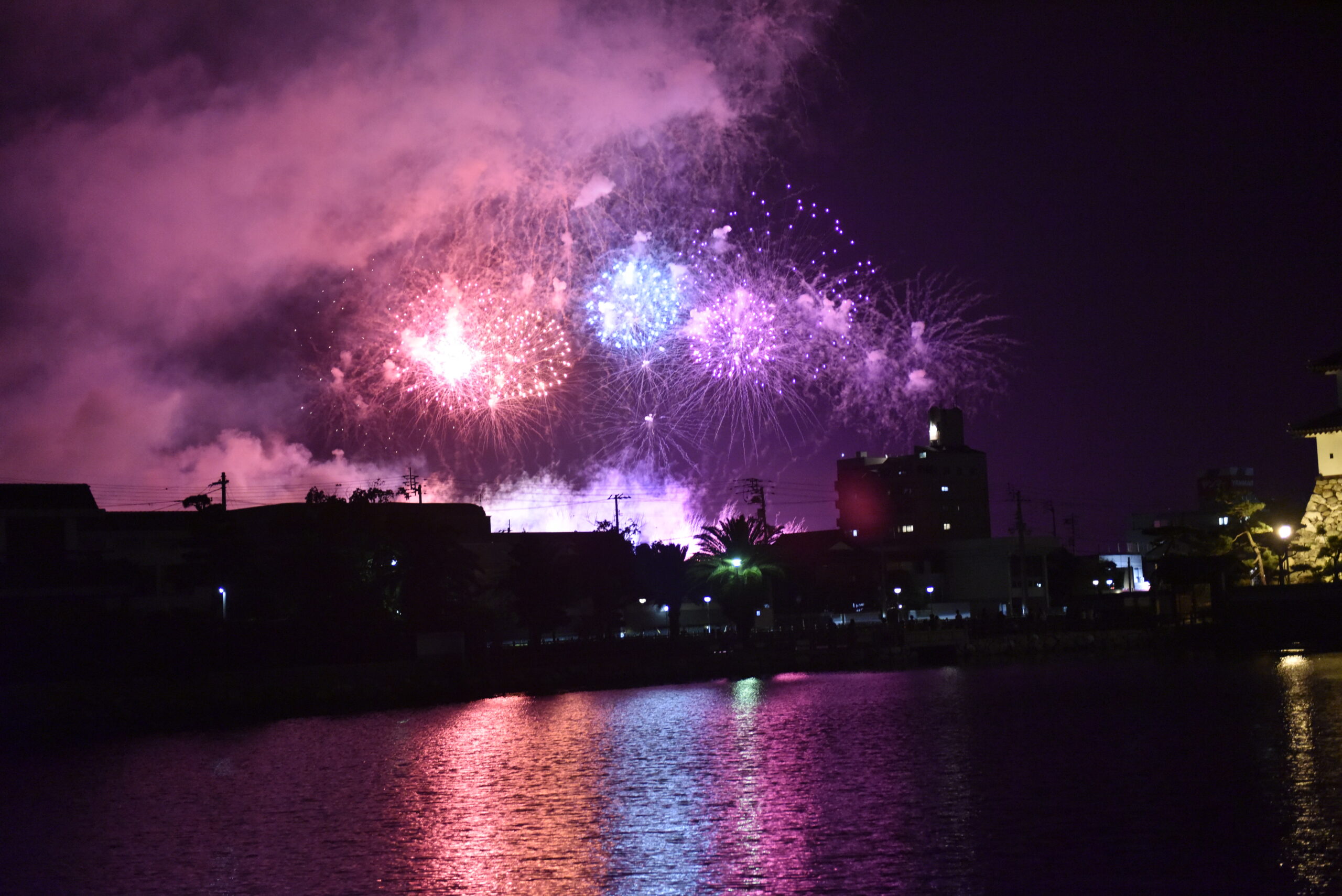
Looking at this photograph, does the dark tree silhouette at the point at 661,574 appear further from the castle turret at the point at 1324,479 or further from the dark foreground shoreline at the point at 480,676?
the castle turret at the point at 1324,479

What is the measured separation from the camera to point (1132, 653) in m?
80.9

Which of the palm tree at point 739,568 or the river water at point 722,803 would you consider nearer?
the river water at point 722,803

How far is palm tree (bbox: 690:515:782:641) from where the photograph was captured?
3132 inches

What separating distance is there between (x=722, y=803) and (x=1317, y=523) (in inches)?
2303

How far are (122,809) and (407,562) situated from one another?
Answer: 3318cm

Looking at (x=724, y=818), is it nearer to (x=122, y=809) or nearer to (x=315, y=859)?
(x=315, y=859)

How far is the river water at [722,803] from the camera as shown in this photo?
2248cm

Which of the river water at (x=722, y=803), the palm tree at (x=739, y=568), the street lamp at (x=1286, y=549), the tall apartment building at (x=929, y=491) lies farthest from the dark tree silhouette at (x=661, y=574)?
the tall apartment building at (x=929, y=491)

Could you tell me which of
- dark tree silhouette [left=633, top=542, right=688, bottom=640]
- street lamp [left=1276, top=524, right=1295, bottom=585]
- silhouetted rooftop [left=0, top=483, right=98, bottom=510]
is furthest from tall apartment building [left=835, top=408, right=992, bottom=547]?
silhouetted rooftop [left=0, top=483, right=98, bottom=510]

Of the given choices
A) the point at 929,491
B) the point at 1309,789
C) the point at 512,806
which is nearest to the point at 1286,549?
the point at 1309,789

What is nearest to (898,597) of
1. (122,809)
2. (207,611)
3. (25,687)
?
(207,611)

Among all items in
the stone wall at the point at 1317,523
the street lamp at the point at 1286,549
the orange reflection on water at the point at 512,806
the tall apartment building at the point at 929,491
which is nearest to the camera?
the orange reflection on water at the point at 512,806

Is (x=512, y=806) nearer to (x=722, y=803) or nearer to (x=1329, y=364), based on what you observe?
(x=722, y=803)

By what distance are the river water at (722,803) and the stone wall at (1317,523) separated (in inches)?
1076
